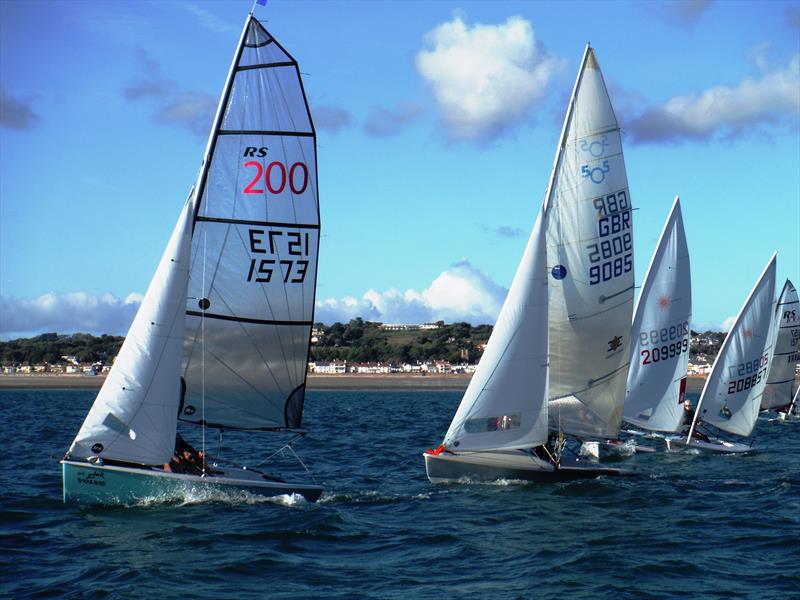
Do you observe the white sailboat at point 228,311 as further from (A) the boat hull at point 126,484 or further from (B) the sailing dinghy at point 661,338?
(B) the sailing dinghy at point 661,338

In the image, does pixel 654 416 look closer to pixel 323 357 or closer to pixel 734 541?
pixel 734 541

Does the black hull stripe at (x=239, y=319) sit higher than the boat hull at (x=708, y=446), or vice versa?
the black hull stripe at (x=239, y=319)

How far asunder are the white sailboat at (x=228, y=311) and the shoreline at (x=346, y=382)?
9314 centimetres

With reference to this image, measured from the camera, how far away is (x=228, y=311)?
19.5 m

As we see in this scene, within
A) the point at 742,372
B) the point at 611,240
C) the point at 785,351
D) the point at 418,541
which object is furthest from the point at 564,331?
the point at 785,351

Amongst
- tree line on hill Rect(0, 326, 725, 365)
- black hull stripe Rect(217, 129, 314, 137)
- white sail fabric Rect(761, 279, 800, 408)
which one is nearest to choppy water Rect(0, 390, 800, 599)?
black hull stripe Rect(217, 129, 314, 137)

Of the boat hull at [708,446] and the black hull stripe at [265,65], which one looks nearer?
the black hull stripe at [265,65]

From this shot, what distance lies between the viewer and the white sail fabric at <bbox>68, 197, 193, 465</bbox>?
18484 millimetres

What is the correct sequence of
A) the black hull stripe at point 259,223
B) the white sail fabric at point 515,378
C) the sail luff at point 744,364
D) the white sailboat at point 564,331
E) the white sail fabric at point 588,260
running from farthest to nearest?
the sail luff at point 744,364, the white sail fabric at point 588,260, the white sailboat at point 564,331, the white sail fabric at point 515,378, the black hull stripe at point 259,223

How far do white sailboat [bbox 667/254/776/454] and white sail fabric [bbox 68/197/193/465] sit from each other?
19.5 metres

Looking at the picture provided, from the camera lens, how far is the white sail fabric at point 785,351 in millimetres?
47134

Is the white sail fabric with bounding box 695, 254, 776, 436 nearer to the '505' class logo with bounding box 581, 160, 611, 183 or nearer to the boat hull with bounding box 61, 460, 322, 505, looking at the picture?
the '505' class logo with bounding box 581, 160, 611, 183

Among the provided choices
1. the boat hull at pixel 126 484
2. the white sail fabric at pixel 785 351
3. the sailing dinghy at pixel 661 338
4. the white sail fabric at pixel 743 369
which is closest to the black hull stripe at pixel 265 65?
the boat hull at pixel 126 484

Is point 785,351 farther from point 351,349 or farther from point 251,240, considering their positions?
point 351,349
